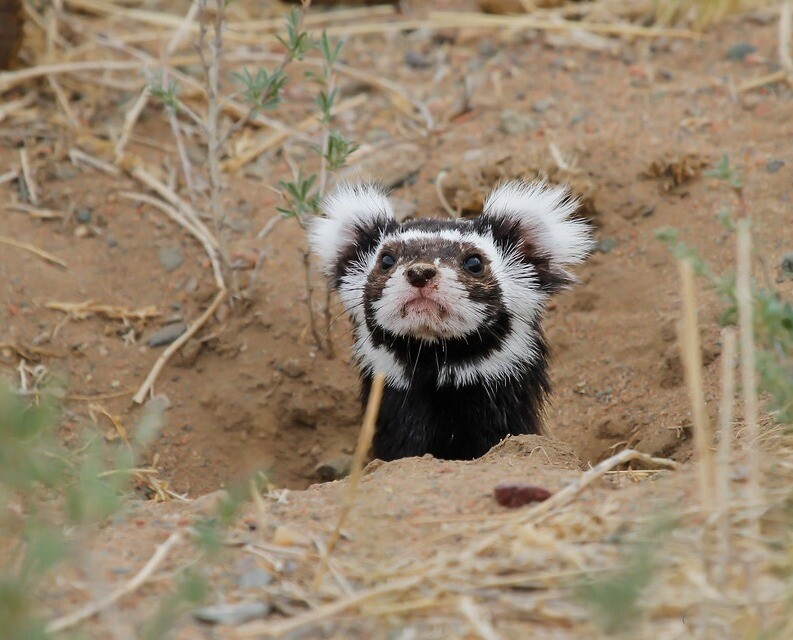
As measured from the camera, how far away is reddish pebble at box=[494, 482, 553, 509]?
3596 millimetres

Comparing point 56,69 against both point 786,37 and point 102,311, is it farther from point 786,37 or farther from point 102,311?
point 786,37

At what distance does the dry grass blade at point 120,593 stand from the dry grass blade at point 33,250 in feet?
12.4

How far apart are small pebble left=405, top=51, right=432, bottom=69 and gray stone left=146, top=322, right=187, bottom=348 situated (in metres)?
3.08

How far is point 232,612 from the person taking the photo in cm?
301

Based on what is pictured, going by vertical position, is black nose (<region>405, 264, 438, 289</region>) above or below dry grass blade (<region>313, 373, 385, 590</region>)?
above

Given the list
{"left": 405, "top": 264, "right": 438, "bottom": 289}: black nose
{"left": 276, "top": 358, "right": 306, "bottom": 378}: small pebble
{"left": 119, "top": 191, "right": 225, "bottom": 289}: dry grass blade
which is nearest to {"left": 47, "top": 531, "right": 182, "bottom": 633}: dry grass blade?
{"left": 405, "top": 264, "right": 438, "bottom": 289}: black nose

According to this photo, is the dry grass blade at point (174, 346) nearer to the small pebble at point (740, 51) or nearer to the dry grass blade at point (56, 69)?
the dry grass blade at point (56, 69)

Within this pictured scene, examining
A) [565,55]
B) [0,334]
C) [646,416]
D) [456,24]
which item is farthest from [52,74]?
[646,416]

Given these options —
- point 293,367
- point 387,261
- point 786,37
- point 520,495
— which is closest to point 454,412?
point 387,261

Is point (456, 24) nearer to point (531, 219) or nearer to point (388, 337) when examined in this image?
point (531, 219)

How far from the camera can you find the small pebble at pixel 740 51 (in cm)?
813

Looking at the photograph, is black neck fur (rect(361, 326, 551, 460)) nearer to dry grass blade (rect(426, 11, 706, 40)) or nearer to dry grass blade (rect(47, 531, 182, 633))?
dry grass blade (rect(47, 531, 182, 633))

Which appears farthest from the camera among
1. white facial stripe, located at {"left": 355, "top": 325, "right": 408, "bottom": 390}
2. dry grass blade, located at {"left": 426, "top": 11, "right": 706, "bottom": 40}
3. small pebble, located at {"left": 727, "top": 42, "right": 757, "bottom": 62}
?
dry grass blade, located at {"left": 426, "top": 11, "right": 706, "bottom": 40}

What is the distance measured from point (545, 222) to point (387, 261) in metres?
0.86
